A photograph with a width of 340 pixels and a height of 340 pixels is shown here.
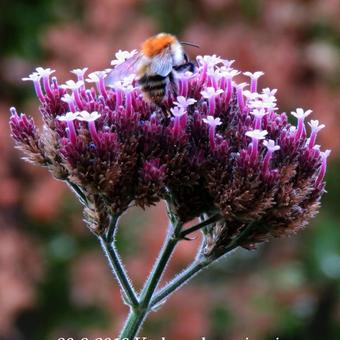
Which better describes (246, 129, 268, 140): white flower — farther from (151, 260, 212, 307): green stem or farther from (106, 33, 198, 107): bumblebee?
(151, 260, 212, 307): green stem

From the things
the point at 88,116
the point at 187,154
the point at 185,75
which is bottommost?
the point at 187,154

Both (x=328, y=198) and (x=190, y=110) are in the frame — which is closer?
(x=190, y=110)

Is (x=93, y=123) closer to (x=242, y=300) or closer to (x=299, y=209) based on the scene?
(x=299, y=209)

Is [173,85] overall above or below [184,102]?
above

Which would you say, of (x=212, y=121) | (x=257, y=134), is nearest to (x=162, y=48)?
(x=212, y=121)

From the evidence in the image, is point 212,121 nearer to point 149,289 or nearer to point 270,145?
point 270,145

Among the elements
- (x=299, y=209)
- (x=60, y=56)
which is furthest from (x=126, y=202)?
(x=60, y=56)

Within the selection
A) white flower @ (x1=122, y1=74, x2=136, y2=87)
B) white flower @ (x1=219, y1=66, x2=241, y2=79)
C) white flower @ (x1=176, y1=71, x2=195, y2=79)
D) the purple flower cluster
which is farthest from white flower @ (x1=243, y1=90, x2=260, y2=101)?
white flower @ (x1=122, y1=74, x2=136, y2=87)
